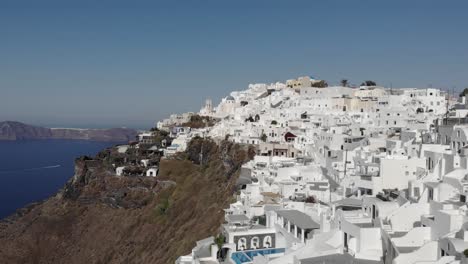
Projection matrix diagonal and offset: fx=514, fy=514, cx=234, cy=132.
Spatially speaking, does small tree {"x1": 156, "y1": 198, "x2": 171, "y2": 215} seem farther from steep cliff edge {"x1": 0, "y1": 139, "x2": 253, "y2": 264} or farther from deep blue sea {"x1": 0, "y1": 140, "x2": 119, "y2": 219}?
deep blue sea {"x1": 0, "y1": 140, "x2": 119, "y2": 219}

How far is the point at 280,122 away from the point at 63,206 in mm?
36757

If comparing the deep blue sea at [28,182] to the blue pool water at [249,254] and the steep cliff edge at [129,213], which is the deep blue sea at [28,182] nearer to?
the steep cliff edge at [129,213]

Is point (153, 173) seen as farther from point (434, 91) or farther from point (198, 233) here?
point (434, 91)

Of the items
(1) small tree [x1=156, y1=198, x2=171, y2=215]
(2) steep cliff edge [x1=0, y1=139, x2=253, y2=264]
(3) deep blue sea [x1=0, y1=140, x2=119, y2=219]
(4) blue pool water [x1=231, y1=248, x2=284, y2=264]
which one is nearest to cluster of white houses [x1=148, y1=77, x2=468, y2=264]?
(4) blue pool water [x1=231, y1=248, x2=284, y2=264]

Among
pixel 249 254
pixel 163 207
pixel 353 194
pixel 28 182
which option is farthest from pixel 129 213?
pixel 28 182

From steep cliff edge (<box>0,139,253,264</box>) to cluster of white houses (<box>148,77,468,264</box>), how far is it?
19.4 feet

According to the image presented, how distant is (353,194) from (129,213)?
139 feet

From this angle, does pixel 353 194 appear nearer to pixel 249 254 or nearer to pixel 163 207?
pixel 249 254

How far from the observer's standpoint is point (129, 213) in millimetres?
67625

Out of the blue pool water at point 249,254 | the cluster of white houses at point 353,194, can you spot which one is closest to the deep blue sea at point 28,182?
the cluster of white houses at point 353,194

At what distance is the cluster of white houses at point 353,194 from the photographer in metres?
21.2

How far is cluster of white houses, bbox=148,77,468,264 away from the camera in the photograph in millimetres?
21219

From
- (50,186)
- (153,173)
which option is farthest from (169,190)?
(50,186)

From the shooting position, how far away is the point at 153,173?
2859 inches
